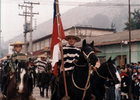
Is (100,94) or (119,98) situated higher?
(100,94)

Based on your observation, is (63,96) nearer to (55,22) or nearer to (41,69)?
(55,22)

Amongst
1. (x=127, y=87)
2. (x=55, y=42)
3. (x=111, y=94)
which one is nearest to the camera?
(x=55, y=42)

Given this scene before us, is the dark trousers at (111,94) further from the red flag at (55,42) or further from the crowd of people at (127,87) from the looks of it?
the red flag at (55,42)

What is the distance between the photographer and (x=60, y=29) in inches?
352

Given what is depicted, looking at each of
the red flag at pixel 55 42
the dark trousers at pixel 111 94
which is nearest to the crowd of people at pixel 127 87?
the dark trousers at pixel 111 94

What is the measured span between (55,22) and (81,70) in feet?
5.85

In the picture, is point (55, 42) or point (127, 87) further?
point (127, 87)

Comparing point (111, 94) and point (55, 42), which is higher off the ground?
point (55, 42)

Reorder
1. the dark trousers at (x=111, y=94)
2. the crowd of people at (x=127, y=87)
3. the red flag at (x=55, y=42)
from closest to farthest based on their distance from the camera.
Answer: the red flag at (x=55, y=42) → the crowd of people at (x=127, y=87) → the dark trousers at (x=111, y=94)

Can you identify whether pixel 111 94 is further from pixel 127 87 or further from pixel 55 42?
pixel 55 42

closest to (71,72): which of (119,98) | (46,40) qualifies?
(119,98)

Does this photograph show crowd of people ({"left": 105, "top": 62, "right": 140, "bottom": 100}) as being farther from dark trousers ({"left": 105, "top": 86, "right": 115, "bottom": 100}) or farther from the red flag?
the red flag

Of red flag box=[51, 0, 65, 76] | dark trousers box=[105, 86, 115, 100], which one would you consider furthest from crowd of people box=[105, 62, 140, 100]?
red flag box=[51, 0, 65, 76]

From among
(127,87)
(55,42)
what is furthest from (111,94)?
(55,42)
